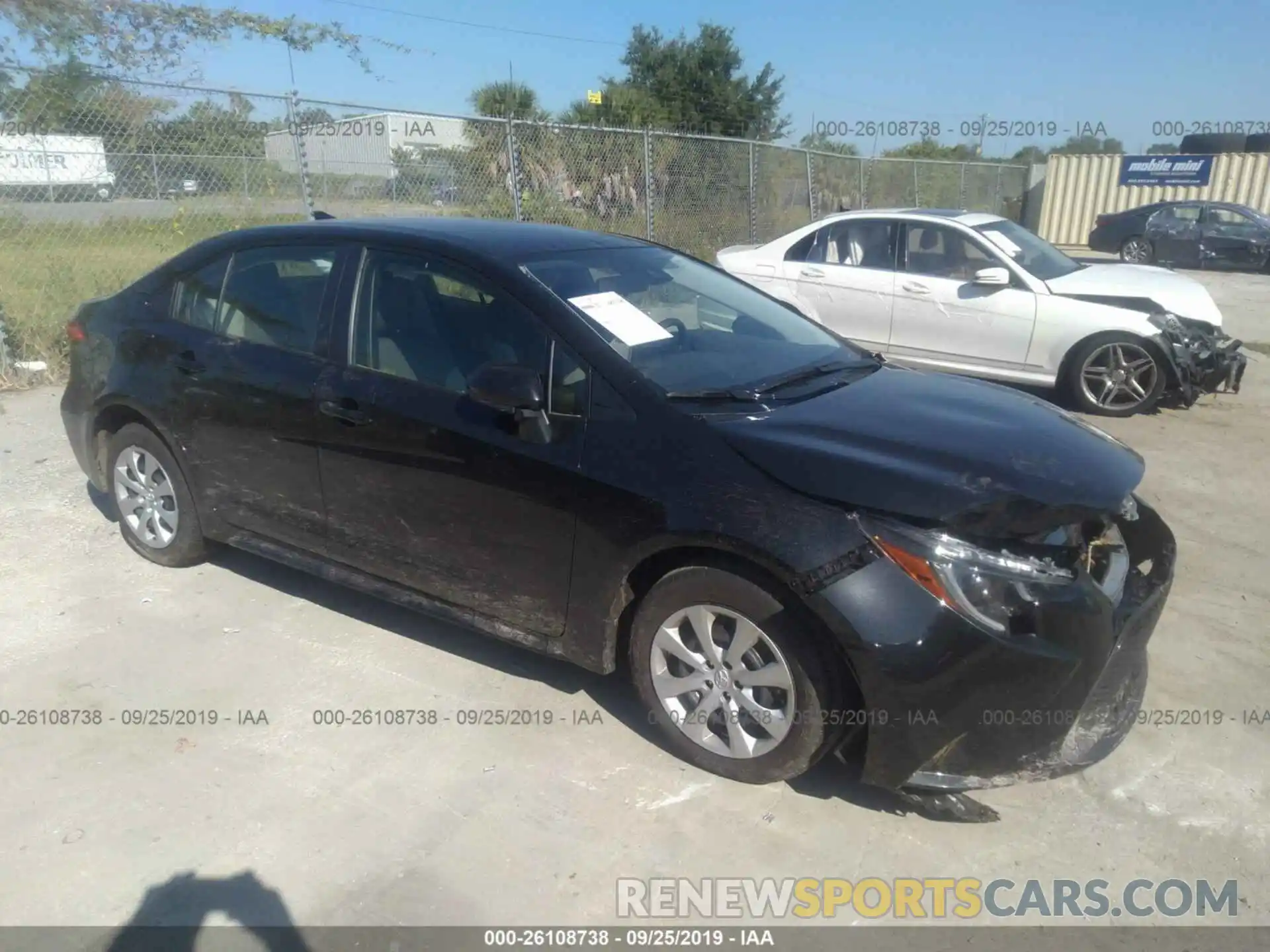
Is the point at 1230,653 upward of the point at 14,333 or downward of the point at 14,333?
downward

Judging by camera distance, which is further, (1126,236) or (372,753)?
(1126,236)

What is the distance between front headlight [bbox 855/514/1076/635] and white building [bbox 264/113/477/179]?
7849 millimetres

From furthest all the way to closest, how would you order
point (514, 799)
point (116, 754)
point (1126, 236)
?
1. point (1126, 236)
2. point (116, 754)
3. point (514, 799)

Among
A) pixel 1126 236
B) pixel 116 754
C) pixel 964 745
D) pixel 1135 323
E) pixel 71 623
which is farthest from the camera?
pixel 1126 236

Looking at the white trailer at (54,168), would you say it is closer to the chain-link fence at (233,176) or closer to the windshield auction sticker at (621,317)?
the chain-link fence at (233,176)

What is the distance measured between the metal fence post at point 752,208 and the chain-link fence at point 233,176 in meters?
0.72

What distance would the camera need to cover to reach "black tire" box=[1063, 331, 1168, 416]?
7.35 meters

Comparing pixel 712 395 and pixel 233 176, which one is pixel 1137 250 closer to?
pixel 233 176

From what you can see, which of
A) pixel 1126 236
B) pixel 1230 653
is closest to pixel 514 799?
pixel 1230 653

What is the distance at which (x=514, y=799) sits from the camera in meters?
3.09

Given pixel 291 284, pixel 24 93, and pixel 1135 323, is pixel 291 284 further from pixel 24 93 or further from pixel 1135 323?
pixel 1135 323

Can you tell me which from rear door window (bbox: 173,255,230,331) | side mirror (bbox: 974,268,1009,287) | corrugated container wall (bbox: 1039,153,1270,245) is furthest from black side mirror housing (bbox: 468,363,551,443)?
corrugated container wall (bbox: 1039,153,1270,245)

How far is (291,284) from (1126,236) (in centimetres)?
2130

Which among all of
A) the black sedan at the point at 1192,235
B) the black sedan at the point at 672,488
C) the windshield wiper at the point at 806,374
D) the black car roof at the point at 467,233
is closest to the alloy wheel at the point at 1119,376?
the black sedan at the point at 672,488
